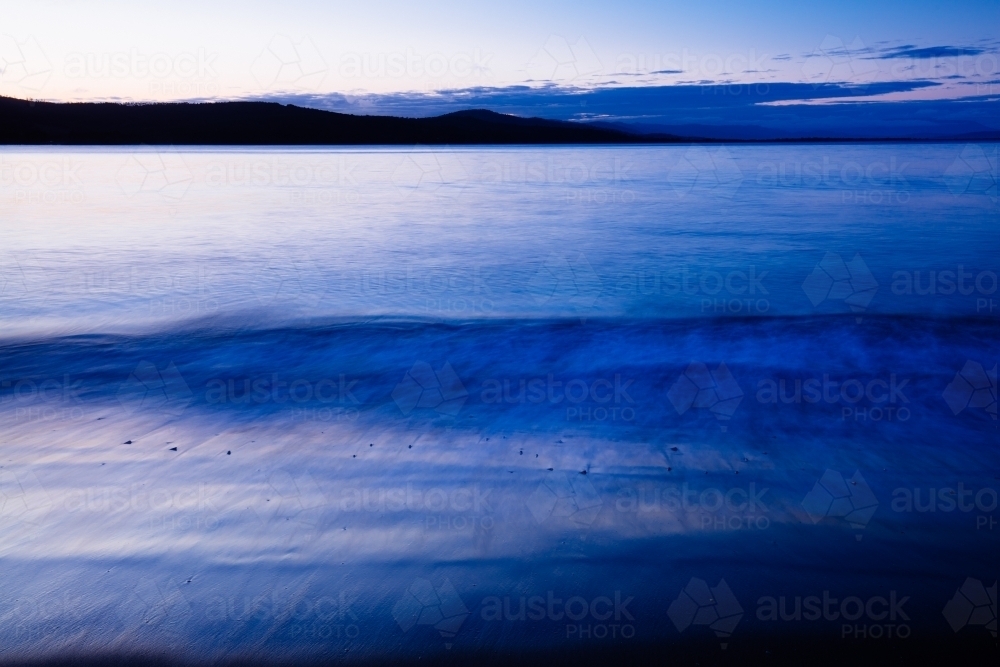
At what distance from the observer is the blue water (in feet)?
9.45

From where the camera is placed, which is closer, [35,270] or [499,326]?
[499,326]

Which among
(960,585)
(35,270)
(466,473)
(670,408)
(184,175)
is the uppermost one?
(960,585)

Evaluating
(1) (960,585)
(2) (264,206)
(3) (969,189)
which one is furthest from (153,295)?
(3) (969,189)

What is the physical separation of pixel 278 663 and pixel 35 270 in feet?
42.1

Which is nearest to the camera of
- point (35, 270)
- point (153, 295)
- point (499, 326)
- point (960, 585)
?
point (960, 585)

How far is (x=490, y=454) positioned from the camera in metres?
4.70

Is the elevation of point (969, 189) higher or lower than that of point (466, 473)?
lower

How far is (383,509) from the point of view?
3.85 meters

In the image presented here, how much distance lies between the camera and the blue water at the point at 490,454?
288cm

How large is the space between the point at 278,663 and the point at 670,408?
3956mm

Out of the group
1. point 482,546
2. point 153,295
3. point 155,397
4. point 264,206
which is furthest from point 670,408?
point 264,206

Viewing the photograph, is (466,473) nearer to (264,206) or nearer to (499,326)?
(499,326)

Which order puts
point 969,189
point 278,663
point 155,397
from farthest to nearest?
point 969,189
point 155,397
point 278,663

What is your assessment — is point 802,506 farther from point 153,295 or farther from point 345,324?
point 153,295
